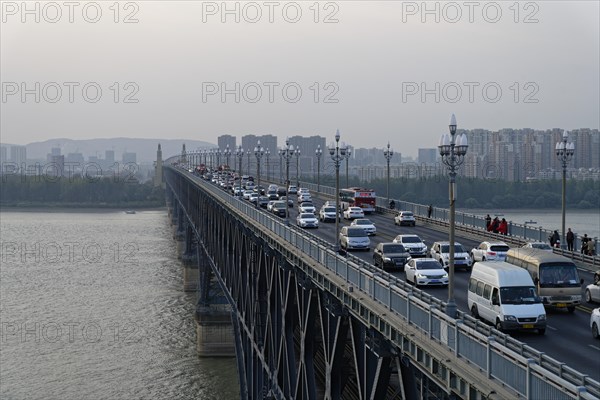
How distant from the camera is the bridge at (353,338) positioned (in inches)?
487

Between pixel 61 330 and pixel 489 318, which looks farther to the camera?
pixel 61 330

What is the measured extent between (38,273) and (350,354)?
60.4 meters

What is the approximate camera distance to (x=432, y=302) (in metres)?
17.7

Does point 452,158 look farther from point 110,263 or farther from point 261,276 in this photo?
point 110,263

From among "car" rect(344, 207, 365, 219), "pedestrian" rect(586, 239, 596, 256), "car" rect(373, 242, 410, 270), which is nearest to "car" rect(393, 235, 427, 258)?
"car" rect(373, 242, 410, 270)

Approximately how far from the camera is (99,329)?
58188mm

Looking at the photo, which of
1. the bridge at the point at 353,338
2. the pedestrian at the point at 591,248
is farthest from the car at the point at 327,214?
the pedestrian at the point at 591,248

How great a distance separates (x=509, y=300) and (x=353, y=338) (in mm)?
4084

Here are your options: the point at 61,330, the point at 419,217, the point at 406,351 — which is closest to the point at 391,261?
the point at 406,351

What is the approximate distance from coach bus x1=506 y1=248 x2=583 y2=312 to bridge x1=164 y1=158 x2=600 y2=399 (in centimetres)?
461

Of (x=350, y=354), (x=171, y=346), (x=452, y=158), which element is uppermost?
(x=452, y=158)

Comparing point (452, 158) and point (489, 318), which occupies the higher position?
point (452, 158)

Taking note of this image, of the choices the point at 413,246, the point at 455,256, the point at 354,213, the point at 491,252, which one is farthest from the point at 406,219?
the point at 455,256

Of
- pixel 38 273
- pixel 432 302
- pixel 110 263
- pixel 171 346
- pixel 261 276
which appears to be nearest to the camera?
pixel 432 302
